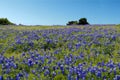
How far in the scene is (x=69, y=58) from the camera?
9.01m

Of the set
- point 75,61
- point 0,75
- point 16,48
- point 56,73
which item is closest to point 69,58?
point 75,61

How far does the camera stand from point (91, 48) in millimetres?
10688

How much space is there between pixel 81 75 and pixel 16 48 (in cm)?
519

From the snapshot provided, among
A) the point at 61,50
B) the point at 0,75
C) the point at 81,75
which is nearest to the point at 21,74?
the point at 0,75

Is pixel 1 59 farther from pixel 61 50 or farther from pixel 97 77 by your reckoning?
pixel 97 77

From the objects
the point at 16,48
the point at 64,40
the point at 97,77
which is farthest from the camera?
the point at 64,40

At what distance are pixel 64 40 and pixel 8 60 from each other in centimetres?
443

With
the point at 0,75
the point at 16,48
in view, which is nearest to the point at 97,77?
the point at 0,75

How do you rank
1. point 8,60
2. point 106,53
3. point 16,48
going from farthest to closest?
point 16,48 → point 106,53 → point 8,60

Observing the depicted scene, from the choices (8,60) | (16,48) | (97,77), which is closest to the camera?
(97,77)

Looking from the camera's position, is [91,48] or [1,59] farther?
[91,48]

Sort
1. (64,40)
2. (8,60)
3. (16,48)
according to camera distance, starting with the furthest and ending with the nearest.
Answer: (64,40)
(16,48)
(8,60)

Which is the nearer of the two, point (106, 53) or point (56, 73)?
point (56, 73)

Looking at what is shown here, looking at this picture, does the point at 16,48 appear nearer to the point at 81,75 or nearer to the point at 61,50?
the point at 61,50
